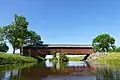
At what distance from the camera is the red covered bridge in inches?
4437

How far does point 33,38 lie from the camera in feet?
445

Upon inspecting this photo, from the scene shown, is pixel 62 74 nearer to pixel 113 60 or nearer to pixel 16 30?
pixel 113 60

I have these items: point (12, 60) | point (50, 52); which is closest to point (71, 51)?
point (50, 52)

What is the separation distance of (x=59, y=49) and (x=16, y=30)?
87.5 ft

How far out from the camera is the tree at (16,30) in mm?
95938

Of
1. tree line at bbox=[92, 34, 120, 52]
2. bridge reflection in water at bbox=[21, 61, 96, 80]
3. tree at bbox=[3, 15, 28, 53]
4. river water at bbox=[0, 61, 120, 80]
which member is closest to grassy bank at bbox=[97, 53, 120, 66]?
bridge reflection in water at bbox=[21, 61, 96, 80]

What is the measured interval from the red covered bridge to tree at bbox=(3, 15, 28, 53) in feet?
50.0

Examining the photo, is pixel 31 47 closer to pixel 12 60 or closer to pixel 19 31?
pixel 19 31

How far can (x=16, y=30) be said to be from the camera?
96.1 meters

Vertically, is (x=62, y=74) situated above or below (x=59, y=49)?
below

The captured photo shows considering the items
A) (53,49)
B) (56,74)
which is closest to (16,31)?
(53,49)

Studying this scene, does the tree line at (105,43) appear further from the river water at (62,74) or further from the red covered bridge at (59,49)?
the river water at (62,74)

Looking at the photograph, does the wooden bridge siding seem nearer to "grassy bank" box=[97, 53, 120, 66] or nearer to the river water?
"grassy bank" box=[97, 53, 120, 66]

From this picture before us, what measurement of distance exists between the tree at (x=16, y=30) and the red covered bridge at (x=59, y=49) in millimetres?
15248
